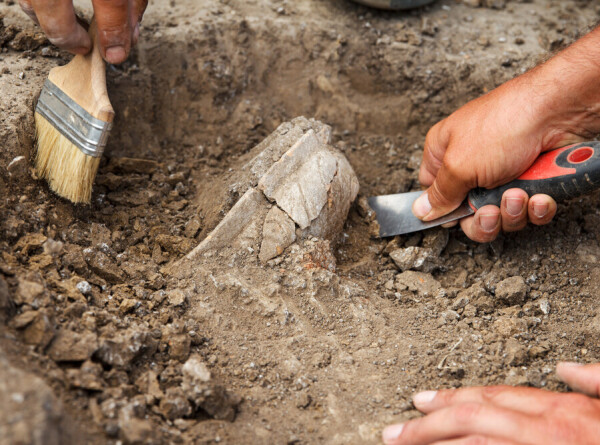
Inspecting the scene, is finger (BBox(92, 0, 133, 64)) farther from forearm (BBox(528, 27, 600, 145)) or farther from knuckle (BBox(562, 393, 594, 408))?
knuckle (BBox(562, 393, 594, 408))

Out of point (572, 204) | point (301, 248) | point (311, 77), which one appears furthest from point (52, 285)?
point (572, 204)

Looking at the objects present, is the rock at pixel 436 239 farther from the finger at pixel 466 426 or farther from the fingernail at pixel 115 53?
the fingernail at pixel 115 53

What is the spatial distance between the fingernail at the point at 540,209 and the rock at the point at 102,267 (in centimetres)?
183

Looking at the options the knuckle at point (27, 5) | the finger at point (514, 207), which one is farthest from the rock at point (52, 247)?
the finger at point (514, 207)

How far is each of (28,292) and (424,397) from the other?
1.41m

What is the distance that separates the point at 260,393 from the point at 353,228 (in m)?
1.16

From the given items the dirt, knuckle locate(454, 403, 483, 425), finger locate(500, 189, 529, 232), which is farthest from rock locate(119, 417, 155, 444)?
finger locate(500, 189, 529, 232)

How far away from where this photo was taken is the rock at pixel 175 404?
1831 mm

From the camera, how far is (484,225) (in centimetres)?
260

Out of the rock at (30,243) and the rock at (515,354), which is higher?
the rock at (30,243)

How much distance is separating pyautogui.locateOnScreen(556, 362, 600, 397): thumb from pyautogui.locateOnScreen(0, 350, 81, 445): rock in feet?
5.36

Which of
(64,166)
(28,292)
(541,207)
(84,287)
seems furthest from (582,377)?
(64,166)

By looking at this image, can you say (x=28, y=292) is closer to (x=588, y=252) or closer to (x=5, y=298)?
(x=5, y=298)

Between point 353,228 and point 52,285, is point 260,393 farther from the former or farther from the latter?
point 353,228
